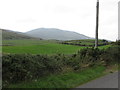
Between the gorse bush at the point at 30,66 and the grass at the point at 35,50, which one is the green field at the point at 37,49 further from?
the gorse bush at the point at 30,66

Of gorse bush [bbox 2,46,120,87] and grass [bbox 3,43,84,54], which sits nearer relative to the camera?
gorse bush [bbox 2,46,120,87]

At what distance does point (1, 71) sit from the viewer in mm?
5254

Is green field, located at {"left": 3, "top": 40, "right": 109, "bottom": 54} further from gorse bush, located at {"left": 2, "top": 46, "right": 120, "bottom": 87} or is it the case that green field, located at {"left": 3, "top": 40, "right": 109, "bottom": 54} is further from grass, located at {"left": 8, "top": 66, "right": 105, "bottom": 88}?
grass, located at {"left": 8, "top": 66, "right": 105, "bottom": 88}

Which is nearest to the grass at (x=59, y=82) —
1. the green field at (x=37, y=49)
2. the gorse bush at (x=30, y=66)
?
the gorse bush at (x=30, y=66)

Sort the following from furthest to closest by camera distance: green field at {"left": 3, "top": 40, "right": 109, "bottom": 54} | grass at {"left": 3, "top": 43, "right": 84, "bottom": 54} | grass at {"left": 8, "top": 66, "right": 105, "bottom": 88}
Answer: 1. green field at {"left": 3, "top": 40, "right": 109, "bottom": 54}
2. grass at {"left": 3, "top": 43, "right": 84, "bottom": 54}
3. grass at {"left": 8, "top": 66, "right": 105, "bottom": 88}

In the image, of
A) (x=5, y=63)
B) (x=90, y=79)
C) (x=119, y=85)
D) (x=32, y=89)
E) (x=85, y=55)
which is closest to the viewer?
(x=32, y=89)

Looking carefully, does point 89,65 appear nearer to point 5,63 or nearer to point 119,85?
point 119,85

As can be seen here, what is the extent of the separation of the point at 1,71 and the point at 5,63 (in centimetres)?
39

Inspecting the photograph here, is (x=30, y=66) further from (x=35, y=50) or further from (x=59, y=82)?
(x=35, y=50)

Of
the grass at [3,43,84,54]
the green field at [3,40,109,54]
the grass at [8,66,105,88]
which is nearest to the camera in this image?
the grass at [8,66,105,88]

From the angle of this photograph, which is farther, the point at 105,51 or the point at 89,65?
the point at 105,51

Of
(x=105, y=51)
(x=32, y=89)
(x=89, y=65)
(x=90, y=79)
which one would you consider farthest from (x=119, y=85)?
(x=105, y=51)

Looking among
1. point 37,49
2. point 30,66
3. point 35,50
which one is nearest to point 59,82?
point 30,66

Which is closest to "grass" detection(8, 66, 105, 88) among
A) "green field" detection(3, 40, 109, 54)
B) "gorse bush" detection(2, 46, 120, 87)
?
"gorse bush" detection(2, 46, 120, 87)
